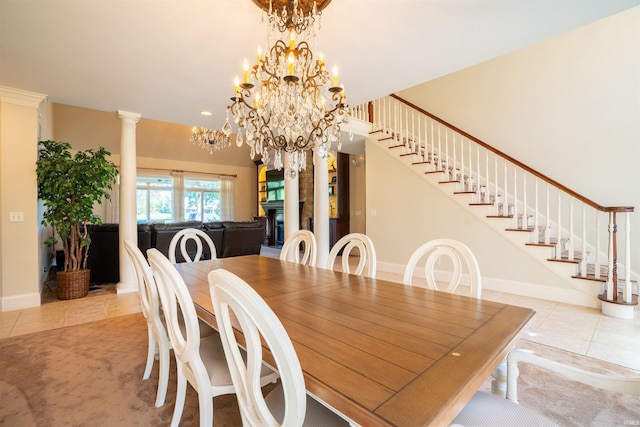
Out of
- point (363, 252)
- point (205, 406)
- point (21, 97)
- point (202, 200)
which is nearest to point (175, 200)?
point (202, 200)

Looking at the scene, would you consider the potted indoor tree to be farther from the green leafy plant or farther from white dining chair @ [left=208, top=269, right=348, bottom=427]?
white dining chair @ [left=208, top=269, right=348, bottom=427]

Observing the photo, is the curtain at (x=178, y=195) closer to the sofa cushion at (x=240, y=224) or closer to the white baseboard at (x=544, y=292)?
the sofa cushion at (x=240, y=224)

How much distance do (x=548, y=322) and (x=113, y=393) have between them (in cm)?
374

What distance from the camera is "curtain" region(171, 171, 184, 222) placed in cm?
900

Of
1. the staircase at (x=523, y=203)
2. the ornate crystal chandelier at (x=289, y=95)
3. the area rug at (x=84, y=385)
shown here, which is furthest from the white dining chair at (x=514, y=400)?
the staircase at (x=523, y=203)

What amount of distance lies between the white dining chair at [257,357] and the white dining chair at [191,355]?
22cm

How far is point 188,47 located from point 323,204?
3103 millimetres

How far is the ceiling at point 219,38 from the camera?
192 centimetres

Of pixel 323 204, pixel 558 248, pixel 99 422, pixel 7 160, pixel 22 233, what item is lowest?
pixel 99 422

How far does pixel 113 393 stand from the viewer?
5.97 feet

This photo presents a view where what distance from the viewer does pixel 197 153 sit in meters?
9.16

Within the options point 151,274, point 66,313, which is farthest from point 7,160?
point 151,274

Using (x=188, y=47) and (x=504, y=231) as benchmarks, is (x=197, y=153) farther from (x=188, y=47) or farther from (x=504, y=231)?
(x=504, y=231)

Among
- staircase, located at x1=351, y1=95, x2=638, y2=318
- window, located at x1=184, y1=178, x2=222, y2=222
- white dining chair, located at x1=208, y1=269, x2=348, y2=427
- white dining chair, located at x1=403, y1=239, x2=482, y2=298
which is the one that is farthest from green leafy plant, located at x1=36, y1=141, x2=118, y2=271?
window, located at x1=184, y1=178, x2=222, y2=222
